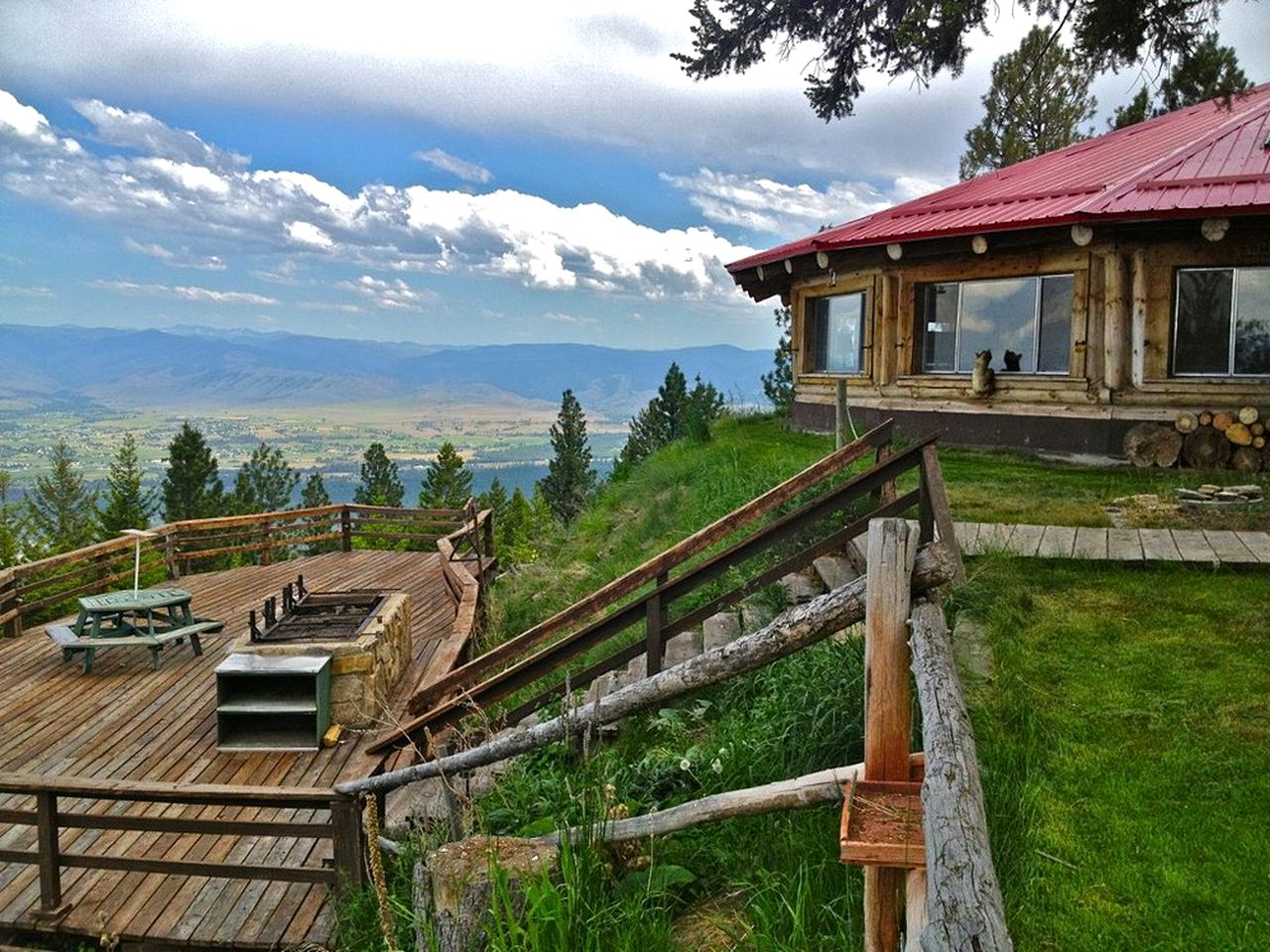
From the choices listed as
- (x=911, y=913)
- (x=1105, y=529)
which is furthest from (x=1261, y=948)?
(x=1105, y=529)

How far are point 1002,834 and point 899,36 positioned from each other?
504cm

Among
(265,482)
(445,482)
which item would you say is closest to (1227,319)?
(445,482)

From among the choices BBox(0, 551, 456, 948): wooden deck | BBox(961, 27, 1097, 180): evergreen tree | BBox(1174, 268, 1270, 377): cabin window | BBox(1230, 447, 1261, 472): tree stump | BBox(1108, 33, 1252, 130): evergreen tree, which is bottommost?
BBox(0, 551, 456, 948): wooden deck

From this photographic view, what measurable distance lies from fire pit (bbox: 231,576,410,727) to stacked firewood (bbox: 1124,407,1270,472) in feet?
30.1

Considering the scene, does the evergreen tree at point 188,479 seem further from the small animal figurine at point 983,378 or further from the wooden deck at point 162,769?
the small animal figurine at point 983,378

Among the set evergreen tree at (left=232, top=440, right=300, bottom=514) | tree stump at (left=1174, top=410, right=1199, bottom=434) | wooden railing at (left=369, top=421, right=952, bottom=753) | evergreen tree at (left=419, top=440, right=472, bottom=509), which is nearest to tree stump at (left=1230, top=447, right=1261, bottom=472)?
tree stump at (left=1174, top=410, right=1199, bottom=434)

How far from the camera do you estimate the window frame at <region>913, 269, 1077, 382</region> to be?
12500 mm

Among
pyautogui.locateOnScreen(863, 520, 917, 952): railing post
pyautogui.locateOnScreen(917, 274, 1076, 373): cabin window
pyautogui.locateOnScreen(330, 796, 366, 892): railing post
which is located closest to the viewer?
pyautogui.locateOnScreen(863, 520, 917, 952): railing post

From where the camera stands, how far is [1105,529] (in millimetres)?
7094

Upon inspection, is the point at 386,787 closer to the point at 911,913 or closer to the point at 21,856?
the point at 21,856

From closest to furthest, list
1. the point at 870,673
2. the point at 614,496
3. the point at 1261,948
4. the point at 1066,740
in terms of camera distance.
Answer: the point at 1261,948 < the point at 870,673 < the point at 1066,740 < the point at 614,496

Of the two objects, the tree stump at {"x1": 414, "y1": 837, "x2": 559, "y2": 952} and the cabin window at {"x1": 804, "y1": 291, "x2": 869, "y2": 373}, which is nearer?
the tree stump at {"x1": 414, "y1": 837, "x2": 559, "y2": 952}

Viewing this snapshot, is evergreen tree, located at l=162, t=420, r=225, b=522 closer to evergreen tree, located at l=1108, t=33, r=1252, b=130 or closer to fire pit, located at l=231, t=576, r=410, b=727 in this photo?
fire pit, located at l=231, t=576, r=410, b=727

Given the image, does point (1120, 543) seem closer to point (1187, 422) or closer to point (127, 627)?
point (1187, 422)
